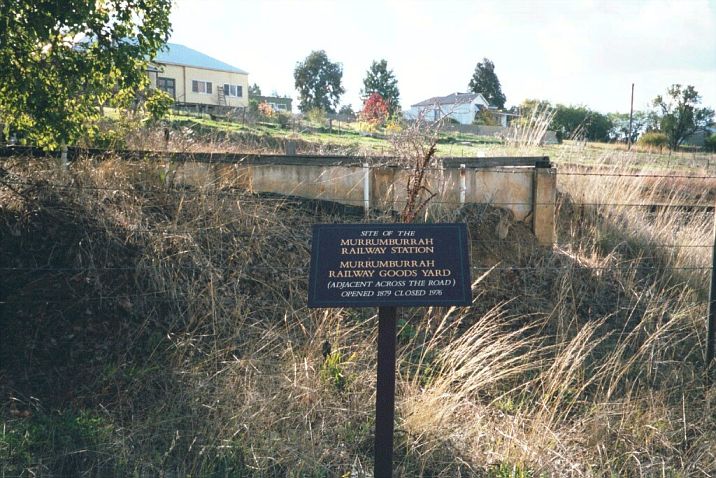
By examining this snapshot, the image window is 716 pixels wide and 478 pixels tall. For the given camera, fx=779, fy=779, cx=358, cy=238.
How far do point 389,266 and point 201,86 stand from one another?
48.8 m

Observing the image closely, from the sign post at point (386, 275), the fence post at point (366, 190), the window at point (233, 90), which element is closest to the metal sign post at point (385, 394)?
the sign post at point (386, 275)

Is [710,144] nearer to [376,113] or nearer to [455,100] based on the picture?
[376,113]

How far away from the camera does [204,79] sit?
169 feet

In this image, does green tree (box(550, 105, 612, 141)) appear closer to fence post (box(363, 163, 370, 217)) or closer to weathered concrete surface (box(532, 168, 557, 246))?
weathered concrete surface (box(532, 168, 557, 246))

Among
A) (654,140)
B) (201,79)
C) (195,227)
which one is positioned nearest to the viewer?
(195,227)

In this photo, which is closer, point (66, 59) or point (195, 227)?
point (66, 59)

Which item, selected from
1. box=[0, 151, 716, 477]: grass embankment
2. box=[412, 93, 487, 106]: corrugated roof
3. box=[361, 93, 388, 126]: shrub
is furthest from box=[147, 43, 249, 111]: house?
box=[0, 151, 716, 477]: grass embankment

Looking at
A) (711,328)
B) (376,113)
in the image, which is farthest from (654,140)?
(711,328)

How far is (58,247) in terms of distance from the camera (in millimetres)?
6941

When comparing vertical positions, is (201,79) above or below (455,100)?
above

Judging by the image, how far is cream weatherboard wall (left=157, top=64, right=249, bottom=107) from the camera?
49156 mm

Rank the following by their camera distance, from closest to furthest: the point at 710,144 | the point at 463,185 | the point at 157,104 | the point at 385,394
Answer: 1. the point at 385,394
2. the point at 157,104
3. the point at 463,185
4. the point at 710,144

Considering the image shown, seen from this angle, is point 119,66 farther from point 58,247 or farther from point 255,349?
point 255,349

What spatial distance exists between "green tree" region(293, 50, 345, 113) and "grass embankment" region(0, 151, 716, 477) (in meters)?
64.5
